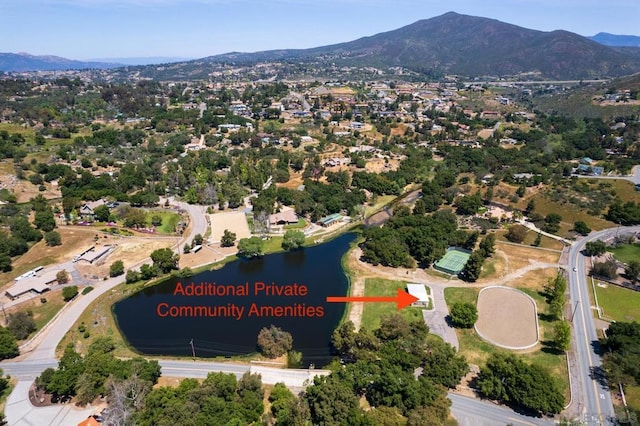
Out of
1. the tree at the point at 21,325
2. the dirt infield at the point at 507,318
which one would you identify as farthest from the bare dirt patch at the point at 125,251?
the dirt infield at the point at 507,318

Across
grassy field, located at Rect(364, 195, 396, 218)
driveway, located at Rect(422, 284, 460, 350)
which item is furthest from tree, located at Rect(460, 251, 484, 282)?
grassy field, located at Rect(364, 195, 396, 218)

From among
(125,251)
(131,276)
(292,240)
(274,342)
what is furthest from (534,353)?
(125,251)

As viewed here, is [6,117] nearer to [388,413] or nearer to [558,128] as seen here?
[388,413]

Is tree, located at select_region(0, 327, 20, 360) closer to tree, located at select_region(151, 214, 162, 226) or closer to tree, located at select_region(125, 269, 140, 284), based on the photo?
tree, located at select_region(125, 269, 140, 284)

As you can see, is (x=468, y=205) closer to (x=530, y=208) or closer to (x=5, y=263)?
(x=530, y=208)

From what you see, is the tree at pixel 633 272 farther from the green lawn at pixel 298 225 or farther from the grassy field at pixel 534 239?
the green lawn at pixel 298 225

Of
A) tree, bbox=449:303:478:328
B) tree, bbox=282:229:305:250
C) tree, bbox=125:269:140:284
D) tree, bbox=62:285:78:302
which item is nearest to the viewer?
tree, bbox=449:303:478:328

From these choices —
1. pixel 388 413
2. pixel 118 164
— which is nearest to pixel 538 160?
pixel 388 413
